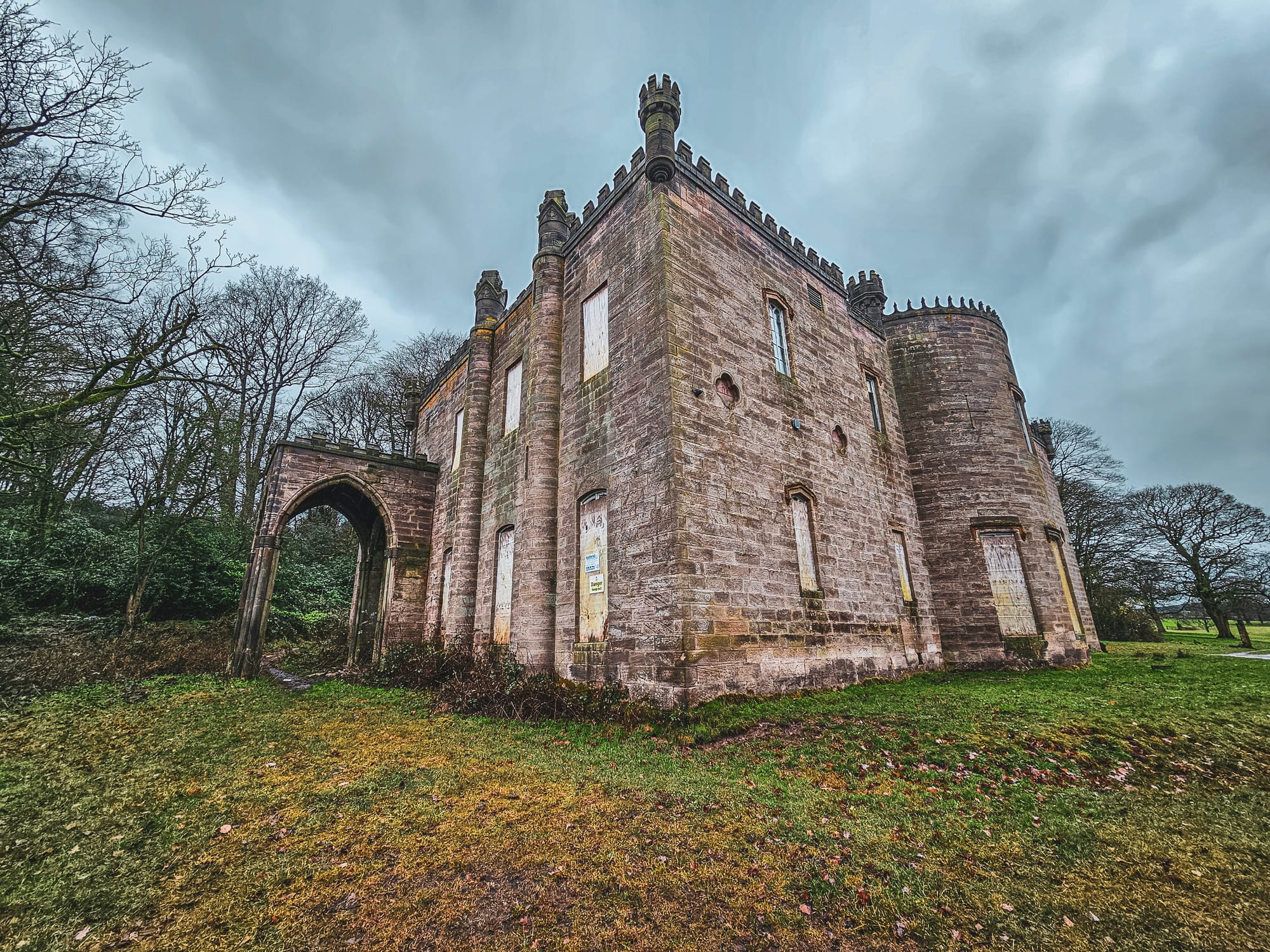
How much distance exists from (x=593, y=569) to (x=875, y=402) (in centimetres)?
1026

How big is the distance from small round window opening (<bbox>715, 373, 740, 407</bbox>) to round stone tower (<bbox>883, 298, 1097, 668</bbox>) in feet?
28.0

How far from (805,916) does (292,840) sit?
359 cm

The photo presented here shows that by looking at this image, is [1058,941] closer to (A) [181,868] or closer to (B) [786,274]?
(A) [181,868]

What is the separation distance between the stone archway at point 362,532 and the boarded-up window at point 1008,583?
636 inches

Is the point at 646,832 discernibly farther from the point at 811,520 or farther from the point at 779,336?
the point at 779,336

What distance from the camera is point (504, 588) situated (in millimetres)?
12164

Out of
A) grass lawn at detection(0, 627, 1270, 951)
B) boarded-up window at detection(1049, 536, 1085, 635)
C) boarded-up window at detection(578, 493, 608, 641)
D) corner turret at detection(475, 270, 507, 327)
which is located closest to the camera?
grass lawn at detection(0, 627, 1270, 951)

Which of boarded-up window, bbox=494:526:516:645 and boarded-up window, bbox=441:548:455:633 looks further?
boarded-up window, bbox=441:548:455:633

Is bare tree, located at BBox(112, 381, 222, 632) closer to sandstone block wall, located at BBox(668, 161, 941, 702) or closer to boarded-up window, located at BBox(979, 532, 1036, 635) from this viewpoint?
sandstone block wall, located at BBox(668, 161, 941, 702)

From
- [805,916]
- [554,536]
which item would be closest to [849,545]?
[554,536]

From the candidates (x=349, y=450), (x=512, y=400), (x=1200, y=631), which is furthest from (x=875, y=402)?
(x=1200, y=631)

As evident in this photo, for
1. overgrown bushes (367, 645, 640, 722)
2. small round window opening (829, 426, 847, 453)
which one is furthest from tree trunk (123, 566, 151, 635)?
small round window opening (829, 426, 847, 453)

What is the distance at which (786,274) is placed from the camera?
1244 centimetres

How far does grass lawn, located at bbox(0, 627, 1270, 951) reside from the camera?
2.90 metres
